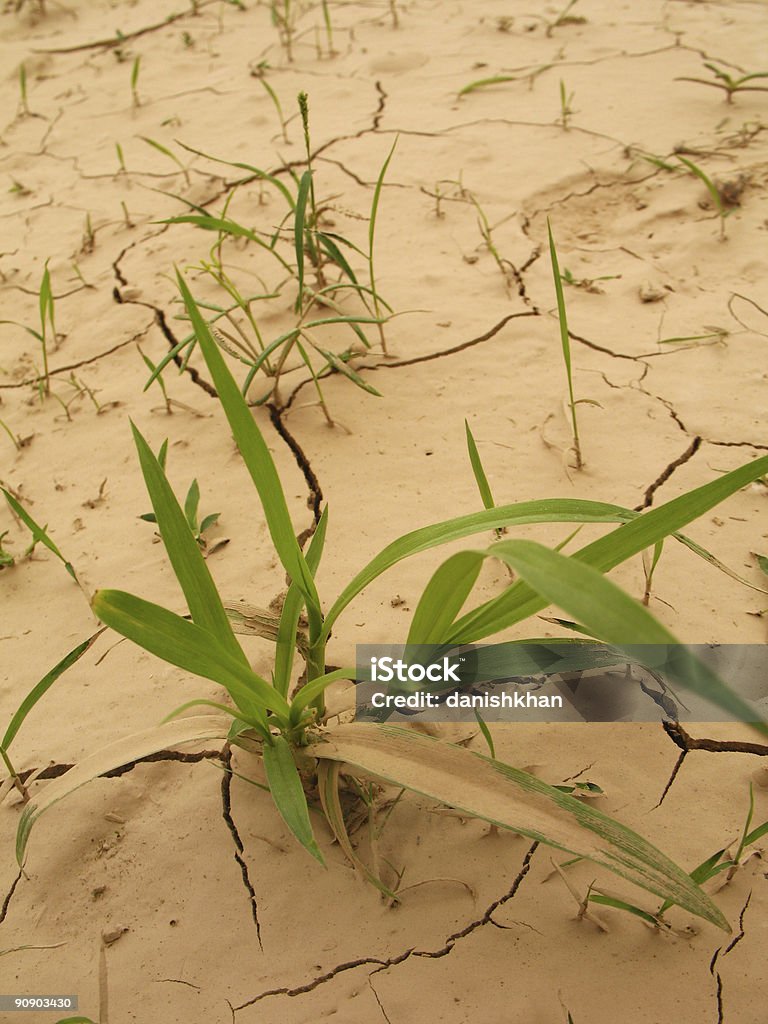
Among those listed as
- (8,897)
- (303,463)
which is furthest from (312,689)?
(303,463)

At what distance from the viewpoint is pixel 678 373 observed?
191 cm

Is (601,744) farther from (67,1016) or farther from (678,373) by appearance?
(678,373)

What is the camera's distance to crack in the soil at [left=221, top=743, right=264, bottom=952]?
3.61ft

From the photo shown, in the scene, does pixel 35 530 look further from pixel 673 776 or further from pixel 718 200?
pixel 718 200

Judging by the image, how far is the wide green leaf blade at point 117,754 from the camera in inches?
40.4

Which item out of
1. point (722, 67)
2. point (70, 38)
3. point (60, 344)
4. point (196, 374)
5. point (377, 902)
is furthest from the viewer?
point (70, 38)

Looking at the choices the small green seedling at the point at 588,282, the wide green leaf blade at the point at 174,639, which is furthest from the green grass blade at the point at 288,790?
the small green seedling at the point at 588,282

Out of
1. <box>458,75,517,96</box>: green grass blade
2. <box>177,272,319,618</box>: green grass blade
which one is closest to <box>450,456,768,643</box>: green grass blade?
<box>177,272,319,618</box>: green grass blade

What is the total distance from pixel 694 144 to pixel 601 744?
88.4 inches

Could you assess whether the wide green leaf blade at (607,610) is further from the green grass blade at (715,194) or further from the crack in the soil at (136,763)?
the green grass blade at (715,194)

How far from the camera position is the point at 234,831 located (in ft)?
3.87

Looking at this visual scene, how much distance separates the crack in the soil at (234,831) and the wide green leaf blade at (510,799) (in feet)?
0.68

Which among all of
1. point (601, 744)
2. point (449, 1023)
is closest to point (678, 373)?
A: point (601, 744)

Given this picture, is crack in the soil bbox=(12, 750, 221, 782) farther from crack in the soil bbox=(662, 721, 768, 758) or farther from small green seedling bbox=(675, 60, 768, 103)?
small green seedling bbox=(675, 60, 768, 103)
